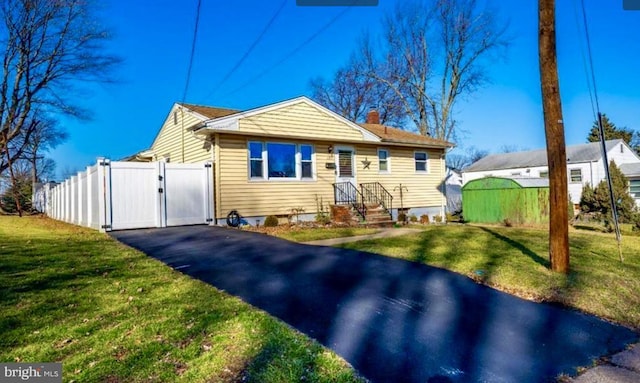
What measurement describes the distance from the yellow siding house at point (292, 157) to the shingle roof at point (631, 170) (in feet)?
59.4

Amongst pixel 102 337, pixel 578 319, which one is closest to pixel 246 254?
pixel 102 337

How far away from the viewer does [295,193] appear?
1388 cm

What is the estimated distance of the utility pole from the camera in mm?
5848

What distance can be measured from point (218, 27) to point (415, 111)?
67.6ft

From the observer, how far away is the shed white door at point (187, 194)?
457 inches

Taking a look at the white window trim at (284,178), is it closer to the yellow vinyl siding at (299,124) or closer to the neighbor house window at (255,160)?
the neighbor house window at (255,160)

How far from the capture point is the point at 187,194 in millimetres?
11922

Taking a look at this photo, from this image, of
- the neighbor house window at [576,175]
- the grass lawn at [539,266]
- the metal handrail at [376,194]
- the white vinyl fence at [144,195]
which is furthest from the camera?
→ the neighbor house window at [576,175]

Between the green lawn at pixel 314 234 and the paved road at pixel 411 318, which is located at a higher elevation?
the green lawn at pixel 314 234

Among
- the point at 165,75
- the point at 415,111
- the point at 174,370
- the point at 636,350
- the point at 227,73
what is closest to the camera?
the point at 174,370

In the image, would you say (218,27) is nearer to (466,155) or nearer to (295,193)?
(295,193)

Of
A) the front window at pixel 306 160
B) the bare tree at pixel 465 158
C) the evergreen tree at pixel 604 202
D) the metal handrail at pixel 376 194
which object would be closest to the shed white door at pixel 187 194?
the front window at pixel 306 160

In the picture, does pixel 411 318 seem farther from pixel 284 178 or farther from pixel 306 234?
pixel 284 178

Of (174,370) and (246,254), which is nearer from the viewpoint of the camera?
(174,370)
